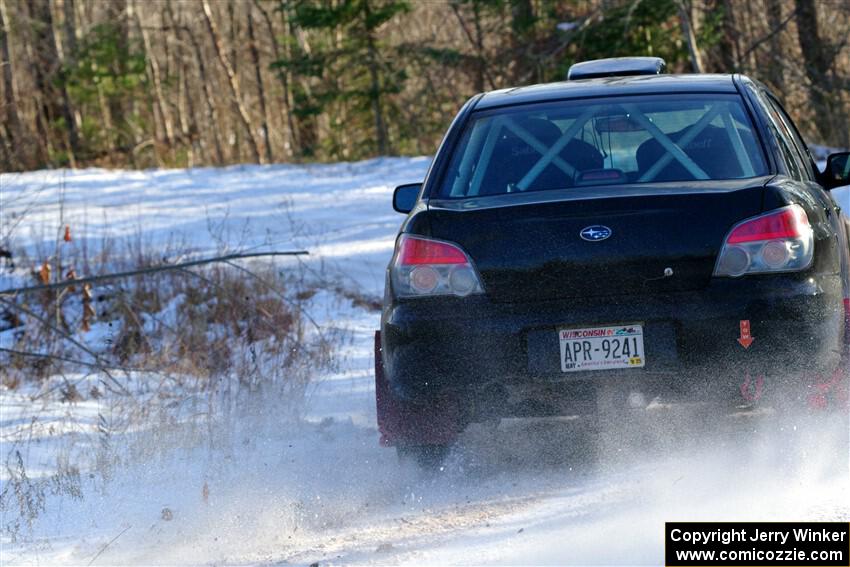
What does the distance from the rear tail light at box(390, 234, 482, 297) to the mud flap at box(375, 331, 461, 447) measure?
0.41 metres

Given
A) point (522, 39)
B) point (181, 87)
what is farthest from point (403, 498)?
point (181, 87)

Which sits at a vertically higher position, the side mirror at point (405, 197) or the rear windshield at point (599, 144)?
the rear windshield at point (599, 144)

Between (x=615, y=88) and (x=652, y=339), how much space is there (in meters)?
1.56

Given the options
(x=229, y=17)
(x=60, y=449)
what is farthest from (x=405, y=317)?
(x=229, y=17)

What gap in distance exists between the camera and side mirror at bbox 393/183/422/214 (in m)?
5.70

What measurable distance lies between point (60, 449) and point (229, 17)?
3261cm

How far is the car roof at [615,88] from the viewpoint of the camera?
538 cm

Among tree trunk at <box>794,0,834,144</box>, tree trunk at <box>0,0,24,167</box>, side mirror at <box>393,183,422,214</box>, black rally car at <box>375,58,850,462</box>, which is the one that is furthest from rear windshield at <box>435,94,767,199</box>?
tree trunk at <box>794,0,834,144</box>

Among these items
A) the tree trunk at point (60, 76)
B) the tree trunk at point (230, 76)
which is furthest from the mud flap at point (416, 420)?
the tree trunk at point (230, 76)

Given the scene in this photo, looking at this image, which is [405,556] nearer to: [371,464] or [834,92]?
[371,464]

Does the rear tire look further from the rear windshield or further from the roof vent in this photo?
the roof vent

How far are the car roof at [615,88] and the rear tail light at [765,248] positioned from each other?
1158mm

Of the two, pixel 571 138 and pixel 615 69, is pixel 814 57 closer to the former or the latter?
pixel 615 69

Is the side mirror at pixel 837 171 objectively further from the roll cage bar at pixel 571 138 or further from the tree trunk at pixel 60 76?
the tree trunk at pixel 60 76
